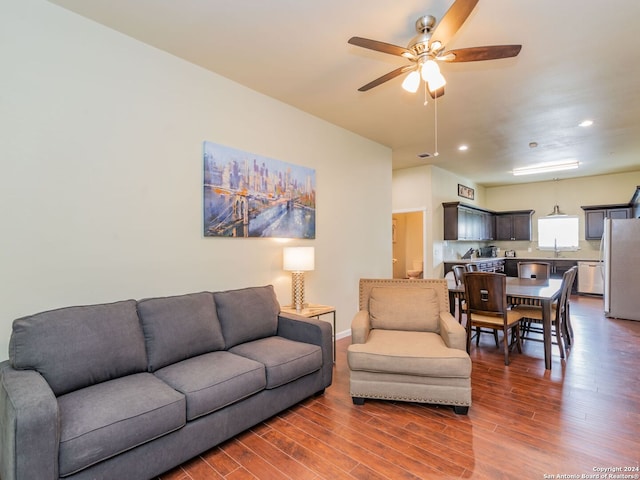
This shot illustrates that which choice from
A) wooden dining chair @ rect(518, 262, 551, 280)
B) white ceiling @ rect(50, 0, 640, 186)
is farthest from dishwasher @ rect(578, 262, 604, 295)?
wooden dining chair @ rect(518, 262, 551, 280)

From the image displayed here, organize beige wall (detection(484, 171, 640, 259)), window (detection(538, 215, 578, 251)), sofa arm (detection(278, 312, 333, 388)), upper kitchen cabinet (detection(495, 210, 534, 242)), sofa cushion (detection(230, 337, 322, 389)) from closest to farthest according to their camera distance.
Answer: sofa cushion (detection(230, 337, 322, 389)) < sofa arm (detection(278, 312, 333, 388)) < beige wall (detection(484, 171, 640, 259)) < window (detection(538, 215, 578, 251)) < upper kitchen cabinet (detection(495, 210, 534, 242))

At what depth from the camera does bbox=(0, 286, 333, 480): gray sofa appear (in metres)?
1.45

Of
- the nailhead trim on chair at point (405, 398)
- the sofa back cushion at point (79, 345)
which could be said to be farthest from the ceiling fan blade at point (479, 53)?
the sofa back cushion at point (79, 345)

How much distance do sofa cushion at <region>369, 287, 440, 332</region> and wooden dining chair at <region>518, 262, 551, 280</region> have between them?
2.63 m

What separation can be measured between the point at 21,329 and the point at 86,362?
366mm

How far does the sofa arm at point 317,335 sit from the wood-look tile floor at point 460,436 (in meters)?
0.24

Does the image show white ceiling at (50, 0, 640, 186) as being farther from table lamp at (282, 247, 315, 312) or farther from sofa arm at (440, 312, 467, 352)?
sofa arm at (440, 312, 467, 352)

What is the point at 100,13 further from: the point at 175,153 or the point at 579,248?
the point at 579,248

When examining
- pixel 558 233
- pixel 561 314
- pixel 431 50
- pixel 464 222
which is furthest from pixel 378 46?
pixel 558 233

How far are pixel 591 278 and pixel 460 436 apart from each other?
7.61m

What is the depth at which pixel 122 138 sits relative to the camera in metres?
2.51

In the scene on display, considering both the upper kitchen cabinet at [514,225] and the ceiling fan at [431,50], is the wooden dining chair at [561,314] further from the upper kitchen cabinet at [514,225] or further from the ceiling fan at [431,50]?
the upper kitchen cabinet at [514,225]

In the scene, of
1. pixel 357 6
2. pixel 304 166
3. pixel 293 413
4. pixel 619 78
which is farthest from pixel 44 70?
pixel 619 78

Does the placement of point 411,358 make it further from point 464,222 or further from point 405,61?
point 464,222
